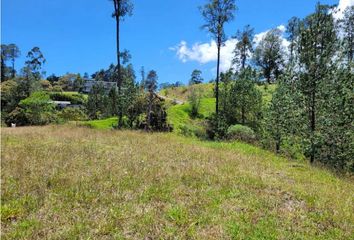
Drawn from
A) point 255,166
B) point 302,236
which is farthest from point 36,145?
point 302,236

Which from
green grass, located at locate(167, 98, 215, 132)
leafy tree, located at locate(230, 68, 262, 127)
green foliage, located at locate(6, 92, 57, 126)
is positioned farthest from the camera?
green grass, located at locate(167, 98, 215, 132)

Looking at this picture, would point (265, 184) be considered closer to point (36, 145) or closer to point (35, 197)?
point (35, 197)

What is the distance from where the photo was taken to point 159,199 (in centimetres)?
589

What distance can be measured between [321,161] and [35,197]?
11801 mm

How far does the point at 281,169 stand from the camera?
9523 millimetres

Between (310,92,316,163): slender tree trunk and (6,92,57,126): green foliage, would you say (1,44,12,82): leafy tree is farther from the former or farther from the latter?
(310,92,316,163): slender tree trunk

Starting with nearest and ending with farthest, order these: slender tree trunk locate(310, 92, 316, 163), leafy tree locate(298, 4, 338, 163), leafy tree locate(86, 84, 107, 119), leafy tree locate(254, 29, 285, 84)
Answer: leafy tree locate(298, 4, 338, 163)
slender tree trunk locate(310, 92, 316, 163)
leafy tree locate(86, 84, 107, 119)
leafy tree locate(254, 29, 285, 84)

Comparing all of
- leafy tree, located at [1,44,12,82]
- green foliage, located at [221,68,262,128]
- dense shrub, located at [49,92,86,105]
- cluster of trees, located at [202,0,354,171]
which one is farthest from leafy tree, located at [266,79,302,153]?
leafy tree, located at [1,44,12,82]

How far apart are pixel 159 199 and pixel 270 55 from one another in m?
49.8

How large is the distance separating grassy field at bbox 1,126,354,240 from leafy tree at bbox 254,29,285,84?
45.3 metres

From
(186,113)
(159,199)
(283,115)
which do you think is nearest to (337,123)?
(283,115)

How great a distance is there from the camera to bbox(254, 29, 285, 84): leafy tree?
51688 mm

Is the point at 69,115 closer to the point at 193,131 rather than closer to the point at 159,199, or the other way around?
the point at 193,131

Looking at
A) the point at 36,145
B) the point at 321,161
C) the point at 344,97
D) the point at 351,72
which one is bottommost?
the point at 321,161
